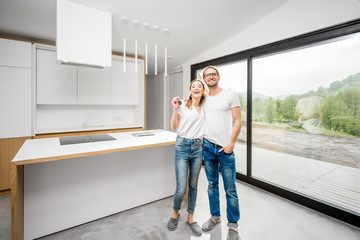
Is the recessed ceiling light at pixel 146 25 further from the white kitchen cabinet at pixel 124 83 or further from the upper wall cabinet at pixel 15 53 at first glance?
the upper wall cabinet at pixel 15 53

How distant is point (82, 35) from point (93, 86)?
4.81 feet

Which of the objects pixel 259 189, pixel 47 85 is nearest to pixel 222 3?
pixel 259 189

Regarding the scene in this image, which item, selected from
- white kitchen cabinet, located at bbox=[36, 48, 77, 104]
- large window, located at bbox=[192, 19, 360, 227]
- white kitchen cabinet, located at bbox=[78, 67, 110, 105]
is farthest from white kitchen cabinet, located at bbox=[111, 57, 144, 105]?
large window, located at bbox=[192, 19, 360, 227]

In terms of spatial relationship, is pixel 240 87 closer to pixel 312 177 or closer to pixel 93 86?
pixel 312 177

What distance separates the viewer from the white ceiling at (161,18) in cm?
228

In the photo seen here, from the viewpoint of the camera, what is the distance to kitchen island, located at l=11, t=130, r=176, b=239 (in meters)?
1.57

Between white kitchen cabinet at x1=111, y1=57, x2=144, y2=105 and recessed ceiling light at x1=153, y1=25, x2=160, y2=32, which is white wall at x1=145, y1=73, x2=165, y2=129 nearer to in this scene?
white kitchen cabinet at x1=111, y1=57, x2=144, y2=105

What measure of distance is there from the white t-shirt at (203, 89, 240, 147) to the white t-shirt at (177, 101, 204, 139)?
82mm

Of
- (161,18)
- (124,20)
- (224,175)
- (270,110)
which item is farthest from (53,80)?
(270,110)

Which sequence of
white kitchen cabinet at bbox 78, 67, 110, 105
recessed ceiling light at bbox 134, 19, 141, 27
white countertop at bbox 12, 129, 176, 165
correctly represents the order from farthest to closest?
white kitchen cabinet at bbox 78, 67, 110, 105 → recessed ceiling light at bbox 134, 19, 141, 27 → white countertop at bbox 12, 129, 176, 165

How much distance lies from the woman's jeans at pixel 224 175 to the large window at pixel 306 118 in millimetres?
1211

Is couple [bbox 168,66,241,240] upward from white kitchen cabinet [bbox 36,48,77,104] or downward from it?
downward

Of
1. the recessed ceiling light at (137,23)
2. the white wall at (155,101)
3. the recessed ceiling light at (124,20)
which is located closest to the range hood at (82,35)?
the recessed ceiling light at (124,20)

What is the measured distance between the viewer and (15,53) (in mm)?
2654
